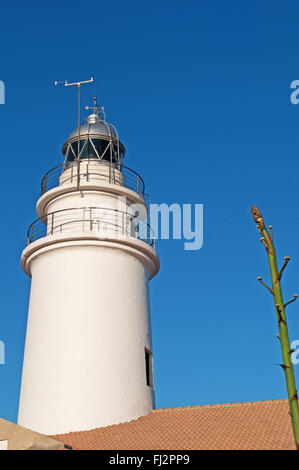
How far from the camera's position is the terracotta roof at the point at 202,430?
506 inches

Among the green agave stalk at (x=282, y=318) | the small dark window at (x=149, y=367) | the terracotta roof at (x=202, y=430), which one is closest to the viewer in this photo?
the green agave stalk at (x=282, y=318)

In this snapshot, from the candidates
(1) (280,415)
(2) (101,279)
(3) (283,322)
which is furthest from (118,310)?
(3) (283,322)

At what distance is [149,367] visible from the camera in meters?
17.6

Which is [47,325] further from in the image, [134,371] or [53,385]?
[134,371]

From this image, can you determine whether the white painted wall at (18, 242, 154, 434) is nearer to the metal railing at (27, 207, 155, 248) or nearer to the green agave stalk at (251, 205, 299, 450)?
the metal railing at (27, 207, 155, 248)

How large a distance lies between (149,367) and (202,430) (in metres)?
3.95

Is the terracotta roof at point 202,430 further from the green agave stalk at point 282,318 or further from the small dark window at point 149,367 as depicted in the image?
the green agave stalk at point 282,318

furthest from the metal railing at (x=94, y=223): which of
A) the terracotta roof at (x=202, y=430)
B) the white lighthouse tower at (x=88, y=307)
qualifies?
the terracotta roof at (x=202, y=430)

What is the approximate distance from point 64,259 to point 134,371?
14.3ft

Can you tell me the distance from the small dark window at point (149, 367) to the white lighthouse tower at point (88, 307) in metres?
0.03

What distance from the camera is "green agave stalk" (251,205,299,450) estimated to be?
15.4ft

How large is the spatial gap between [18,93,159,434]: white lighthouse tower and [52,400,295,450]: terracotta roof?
793mm

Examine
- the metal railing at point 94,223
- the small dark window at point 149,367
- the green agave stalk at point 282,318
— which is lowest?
the green agave stalk at point 282,318

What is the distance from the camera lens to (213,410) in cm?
1570
